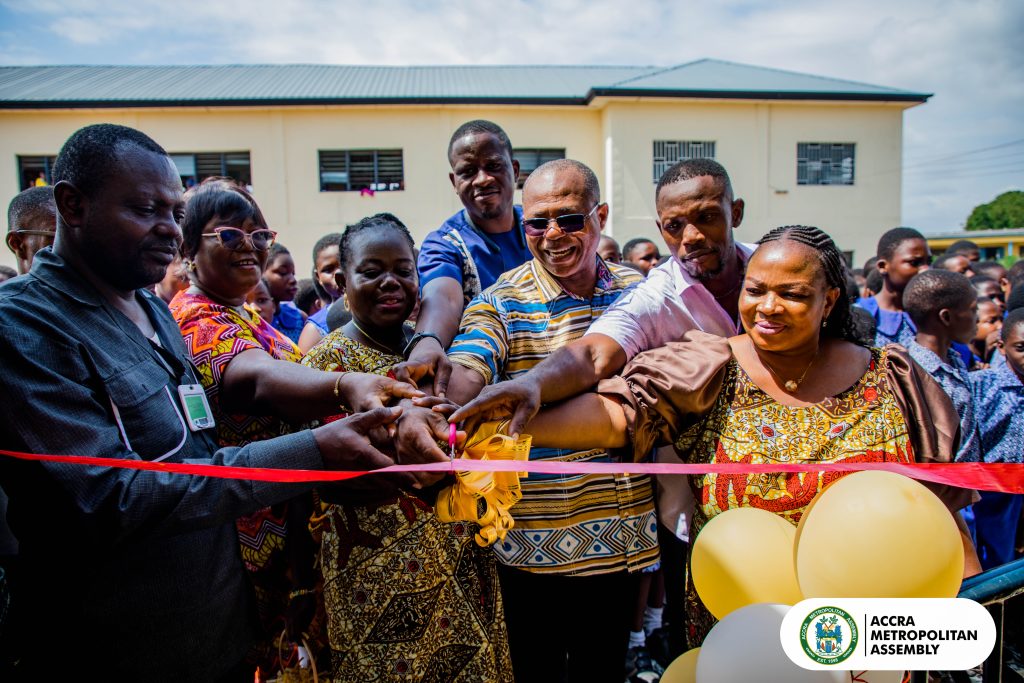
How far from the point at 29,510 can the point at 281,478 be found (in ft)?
2.19

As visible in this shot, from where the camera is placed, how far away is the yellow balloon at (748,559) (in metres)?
1.75

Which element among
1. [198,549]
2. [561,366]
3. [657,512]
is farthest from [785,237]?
[198,549]

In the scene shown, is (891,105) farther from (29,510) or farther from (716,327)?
(29,510)

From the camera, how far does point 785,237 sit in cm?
212

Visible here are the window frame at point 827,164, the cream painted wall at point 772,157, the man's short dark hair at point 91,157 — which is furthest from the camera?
the window frame at point 827,164

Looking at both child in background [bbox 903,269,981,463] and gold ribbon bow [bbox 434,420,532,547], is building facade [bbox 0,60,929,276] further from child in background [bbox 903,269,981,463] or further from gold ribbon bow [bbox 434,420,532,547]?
gold ribbon bow [bbox 434,420,532,547]

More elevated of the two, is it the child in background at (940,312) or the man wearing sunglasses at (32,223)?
the man wearing sunglasses at (32,223)

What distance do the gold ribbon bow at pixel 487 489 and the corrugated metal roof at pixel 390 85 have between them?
1584 centimetres

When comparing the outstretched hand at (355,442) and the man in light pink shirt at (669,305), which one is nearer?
the outstretched hand at (355,442)

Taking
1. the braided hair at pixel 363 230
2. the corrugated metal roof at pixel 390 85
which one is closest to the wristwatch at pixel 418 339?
the braided hair at pixel 363 230

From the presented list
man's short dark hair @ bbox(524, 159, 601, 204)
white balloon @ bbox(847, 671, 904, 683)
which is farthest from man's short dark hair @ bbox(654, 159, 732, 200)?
white balloon @ bbox(847, 671, 904, 683)

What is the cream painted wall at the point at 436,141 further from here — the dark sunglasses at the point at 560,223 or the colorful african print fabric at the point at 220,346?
the dark sunglasses at the point at 560,223

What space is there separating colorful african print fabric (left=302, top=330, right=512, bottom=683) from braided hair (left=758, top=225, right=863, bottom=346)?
5.05 feet

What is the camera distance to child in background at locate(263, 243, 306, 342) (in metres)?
5.59
